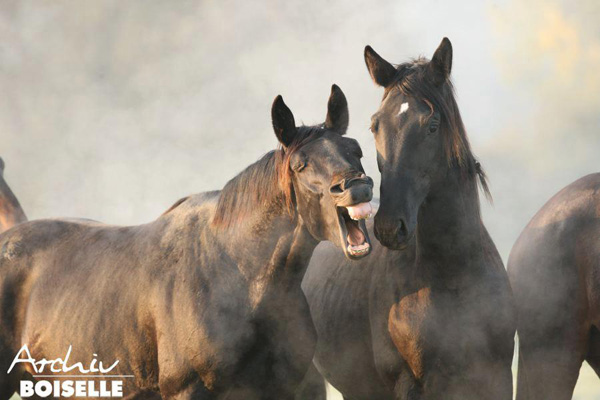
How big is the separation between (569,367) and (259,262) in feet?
9.92

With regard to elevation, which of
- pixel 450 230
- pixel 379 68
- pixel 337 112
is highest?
pixel 379 68

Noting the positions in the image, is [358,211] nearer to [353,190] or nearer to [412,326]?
[353,190]

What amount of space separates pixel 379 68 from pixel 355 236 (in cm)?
149

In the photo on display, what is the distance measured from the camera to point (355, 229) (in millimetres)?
5312

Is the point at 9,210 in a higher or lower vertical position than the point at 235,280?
higher

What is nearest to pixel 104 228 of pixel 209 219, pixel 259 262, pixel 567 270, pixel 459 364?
pixel 209 219

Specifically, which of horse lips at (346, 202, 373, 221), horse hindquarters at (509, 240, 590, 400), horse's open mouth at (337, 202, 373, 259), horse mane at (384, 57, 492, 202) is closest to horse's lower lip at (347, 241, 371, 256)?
horse's open mouth at (337, 202, 373, 259)

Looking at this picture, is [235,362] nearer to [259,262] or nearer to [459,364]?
[259,262]

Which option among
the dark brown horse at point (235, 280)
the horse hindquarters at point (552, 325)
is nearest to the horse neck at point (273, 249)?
the dark brown horse at point (235, 280)

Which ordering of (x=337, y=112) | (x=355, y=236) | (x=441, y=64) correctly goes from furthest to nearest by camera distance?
(x=441, y=64) → (x=337, y=112) → (x=355, y=236)

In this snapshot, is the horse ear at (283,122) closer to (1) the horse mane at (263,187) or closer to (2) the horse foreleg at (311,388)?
(1) the horse mane at (263,187)

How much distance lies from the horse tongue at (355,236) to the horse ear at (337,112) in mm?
768

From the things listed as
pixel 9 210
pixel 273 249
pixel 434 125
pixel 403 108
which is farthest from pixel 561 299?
pixel 9 210

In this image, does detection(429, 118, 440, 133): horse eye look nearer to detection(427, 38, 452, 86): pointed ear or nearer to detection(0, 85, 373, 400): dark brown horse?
detection(427, 38, 452, 86): pointed ear
